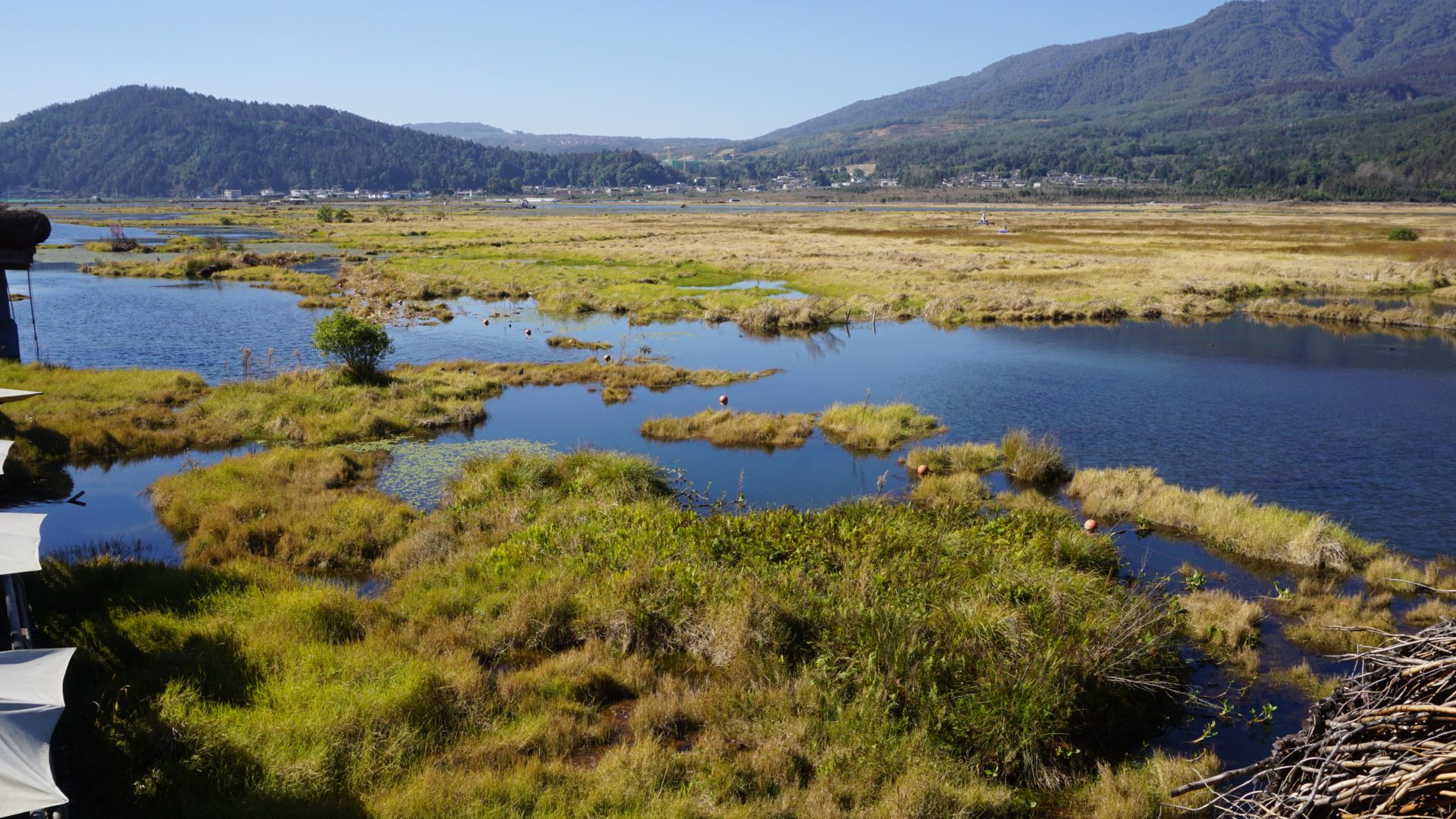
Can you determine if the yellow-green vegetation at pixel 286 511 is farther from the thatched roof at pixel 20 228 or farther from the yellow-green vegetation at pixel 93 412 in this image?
the thatched roof at pixel 20 228

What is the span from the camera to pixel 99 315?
4172cm

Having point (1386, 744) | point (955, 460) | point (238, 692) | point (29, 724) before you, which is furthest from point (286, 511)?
point (1386, 744)

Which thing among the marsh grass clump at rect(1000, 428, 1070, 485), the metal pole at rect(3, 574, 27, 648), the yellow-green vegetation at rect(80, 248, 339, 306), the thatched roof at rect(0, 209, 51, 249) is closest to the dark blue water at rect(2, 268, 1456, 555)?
the marsh grass clump at rect(1000, 428, 1070, 485)

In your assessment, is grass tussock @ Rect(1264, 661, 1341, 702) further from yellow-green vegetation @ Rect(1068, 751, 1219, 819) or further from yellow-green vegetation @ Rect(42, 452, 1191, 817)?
yellow-green vegetation @ Rect(1068, 751, 1219, 819)

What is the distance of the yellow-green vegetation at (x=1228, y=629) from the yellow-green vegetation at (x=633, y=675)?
0.74 metres

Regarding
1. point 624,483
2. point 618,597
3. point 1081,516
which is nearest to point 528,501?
point 624,483

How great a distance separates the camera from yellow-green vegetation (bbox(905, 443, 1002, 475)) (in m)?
21.4

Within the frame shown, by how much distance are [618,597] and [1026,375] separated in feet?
78.6

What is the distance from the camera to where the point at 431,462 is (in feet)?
70.9

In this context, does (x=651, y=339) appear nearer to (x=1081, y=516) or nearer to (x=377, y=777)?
(x=1081, y=516)

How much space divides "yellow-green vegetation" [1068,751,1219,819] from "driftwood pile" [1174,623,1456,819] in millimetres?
3685

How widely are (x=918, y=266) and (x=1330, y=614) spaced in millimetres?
48156

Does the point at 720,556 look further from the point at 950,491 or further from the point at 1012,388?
the point at 1012,388

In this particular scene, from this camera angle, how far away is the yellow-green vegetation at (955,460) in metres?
21.4
